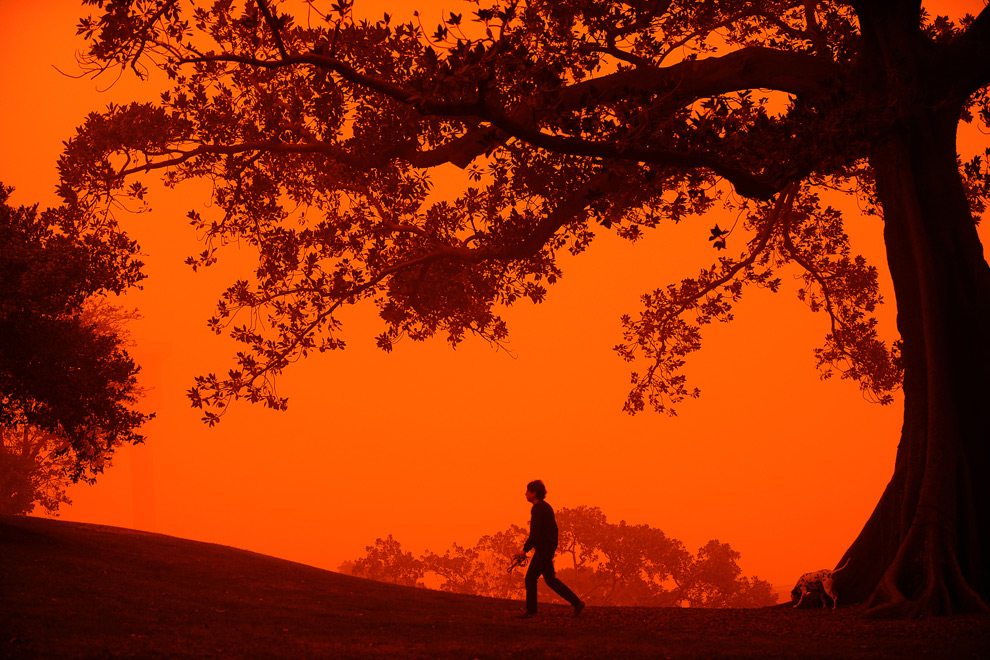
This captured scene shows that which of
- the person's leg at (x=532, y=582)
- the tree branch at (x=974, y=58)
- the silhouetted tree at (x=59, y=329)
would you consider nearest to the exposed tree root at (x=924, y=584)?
the person's leg at (x=532, y=582)

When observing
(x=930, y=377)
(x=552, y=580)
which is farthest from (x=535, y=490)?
(x=930, y=377)

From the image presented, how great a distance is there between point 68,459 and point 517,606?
29.9 metres

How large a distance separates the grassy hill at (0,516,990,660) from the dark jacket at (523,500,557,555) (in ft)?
3.53

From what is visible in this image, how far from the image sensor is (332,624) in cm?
1150

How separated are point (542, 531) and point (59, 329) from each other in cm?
1081

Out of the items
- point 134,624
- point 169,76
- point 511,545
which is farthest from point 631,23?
point 511,545

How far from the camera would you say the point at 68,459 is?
37250mm

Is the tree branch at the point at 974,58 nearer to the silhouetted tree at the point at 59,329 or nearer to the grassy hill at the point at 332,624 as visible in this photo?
the grassy hill at the point at 332,624

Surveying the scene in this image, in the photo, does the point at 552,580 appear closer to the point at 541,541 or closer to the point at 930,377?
the point at 541,541

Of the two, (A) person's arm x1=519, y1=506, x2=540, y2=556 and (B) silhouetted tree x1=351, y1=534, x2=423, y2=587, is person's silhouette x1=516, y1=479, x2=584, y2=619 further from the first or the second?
(B) silhouetted tree x1=351, y1=534, x2=423, y2=587

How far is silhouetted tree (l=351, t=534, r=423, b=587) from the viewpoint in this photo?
38.1m

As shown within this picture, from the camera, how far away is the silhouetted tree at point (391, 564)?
38094 millimetres

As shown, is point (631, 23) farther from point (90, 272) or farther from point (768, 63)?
point (90, 272)

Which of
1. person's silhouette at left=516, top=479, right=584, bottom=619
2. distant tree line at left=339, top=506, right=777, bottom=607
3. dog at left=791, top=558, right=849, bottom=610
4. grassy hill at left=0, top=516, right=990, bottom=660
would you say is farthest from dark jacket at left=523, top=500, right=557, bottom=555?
distant tree line at left=339, top=506, right=777, bottom=607
